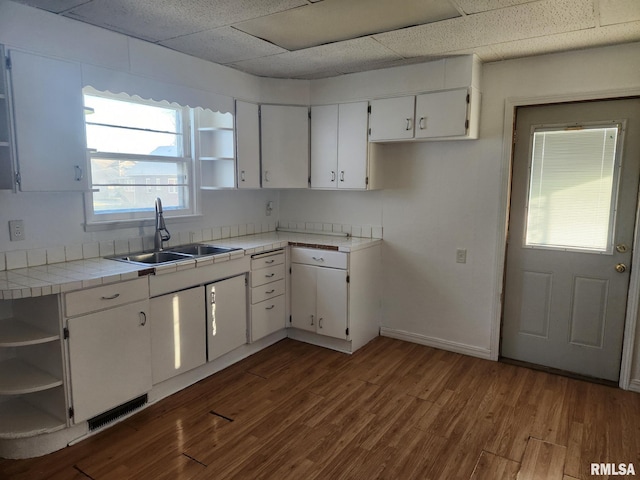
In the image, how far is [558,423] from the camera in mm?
2688

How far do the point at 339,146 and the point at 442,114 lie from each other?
0.96 meters

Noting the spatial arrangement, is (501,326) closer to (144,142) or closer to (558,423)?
(558,423)

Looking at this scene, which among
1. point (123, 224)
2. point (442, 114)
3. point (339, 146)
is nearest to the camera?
point (123, 224)

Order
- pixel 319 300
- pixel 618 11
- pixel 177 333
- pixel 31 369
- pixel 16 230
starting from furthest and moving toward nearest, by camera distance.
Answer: pixel 319 300 < pixel 177 333 < pixel 16 230 < pixel 31 369 < pixel 618 11

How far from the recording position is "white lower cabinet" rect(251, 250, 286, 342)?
357 centimetres

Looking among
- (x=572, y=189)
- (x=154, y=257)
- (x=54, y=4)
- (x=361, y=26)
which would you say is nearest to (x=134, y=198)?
(x=154, y=257)

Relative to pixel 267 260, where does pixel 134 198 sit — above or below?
above

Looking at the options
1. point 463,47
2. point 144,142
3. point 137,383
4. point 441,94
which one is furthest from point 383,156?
point 137,383

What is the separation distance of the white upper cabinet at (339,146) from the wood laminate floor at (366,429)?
1631 millimetres

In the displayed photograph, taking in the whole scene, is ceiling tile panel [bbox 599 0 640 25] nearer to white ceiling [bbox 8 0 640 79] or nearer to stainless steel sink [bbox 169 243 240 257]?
white ceiling [bbox 8 0 640 79]

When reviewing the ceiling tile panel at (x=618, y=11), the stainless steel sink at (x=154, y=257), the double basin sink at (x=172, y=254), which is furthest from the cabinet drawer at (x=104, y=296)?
the ceiling tile panel at (x=618, y=11)

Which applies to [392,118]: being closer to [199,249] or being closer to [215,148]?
[215,148]

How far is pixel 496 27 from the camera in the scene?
2.61 meters

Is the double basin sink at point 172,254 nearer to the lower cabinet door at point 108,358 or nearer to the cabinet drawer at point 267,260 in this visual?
the cabinet drawer at point 267,260
